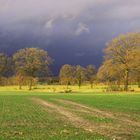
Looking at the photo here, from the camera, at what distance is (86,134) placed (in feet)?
64.5

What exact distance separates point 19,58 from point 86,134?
415ft

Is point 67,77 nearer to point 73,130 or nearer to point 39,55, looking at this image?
point 39,55

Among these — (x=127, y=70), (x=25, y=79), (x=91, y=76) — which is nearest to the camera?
(x=127, y=70)

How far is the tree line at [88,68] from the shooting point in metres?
112

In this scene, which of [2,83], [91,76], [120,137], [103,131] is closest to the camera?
[120,137]

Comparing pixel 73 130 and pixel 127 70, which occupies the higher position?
pixel 127 70

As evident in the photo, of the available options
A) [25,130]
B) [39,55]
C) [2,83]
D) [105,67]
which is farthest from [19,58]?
[25,130]

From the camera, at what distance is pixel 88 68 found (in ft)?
623

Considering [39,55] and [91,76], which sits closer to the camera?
[39,55]

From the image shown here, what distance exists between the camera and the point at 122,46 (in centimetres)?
11531

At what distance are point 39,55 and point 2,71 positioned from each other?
158ft

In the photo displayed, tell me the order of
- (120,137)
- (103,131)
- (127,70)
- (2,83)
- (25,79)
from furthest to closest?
(2,83) → (25,79) → (127,70) → (103,131) → (120,137)

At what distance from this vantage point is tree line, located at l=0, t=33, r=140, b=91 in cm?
11225

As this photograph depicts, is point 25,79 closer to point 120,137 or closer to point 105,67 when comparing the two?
point 105,67
